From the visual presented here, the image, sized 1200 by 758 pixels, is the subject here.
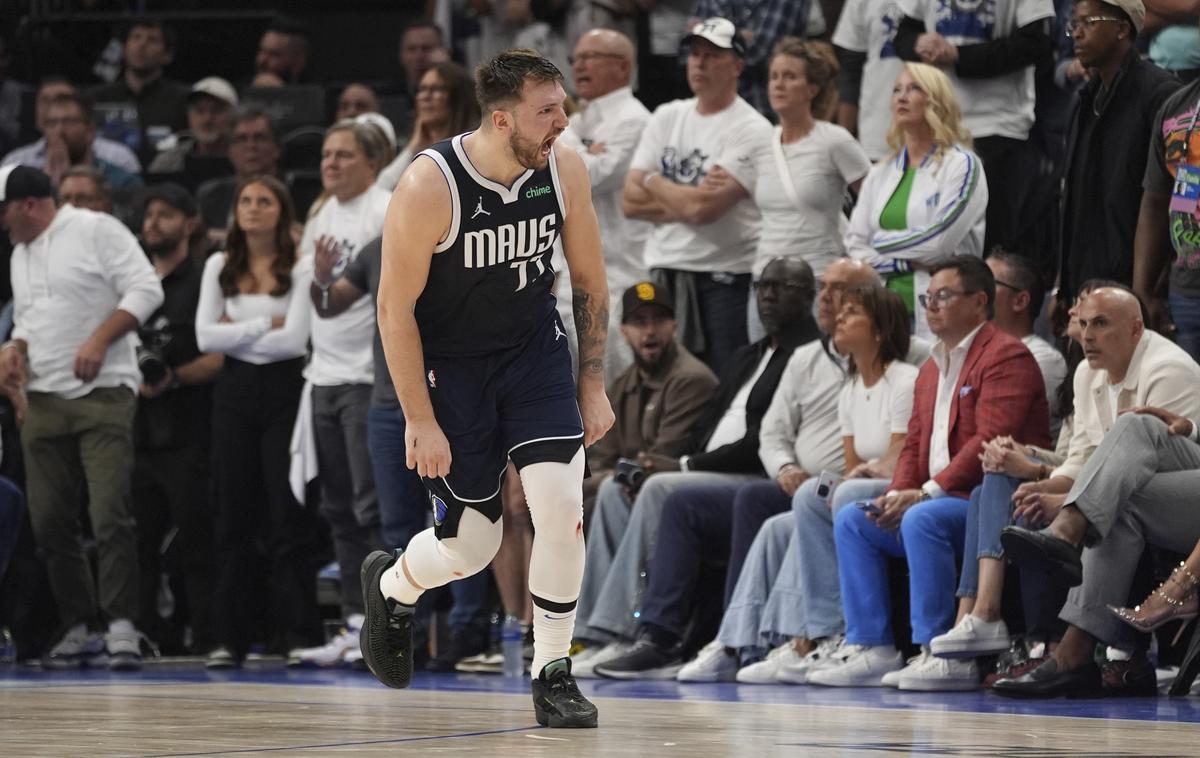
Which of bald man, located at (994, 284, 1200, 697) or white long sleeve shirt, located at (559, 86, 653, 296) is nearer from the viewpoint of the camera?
bald man, located at (994, 284, 1200, 697)

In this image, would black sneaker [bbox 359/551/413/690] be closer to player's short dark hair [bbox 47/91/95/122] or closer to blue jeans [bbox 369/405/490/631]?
blue jeans [bbox 369/405/490/631]

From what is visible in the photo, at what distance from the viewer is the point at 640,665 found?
6.82 metres

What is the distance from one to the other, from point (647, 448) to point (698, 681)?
115cm

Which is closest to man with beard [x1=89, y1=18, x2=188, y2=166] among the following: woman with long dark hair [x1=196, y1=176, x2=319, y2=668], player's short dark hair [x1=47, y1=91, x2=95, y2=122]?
player's short dark hair [x1=47, y1=91, x2=95, y2=122]

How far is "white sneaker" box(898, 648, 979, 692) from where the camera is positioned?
5945mm

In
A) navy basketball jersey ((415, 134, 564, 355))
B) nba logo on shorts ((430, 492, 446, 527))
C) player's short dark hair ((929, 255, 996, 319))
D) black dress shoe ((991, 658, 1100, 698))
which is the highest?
navy basketball jersey ((415, 134, 564, 355))

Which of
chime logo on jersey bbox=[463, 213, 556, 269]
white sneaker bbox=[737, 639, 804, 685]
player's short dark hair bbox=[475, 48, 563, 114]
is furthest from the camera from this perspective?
white sneaker bbox=[737, 639, 804, 685]

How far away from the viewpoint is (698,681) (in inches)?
263

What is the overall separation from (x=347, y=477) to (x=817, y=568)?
2.28 metres

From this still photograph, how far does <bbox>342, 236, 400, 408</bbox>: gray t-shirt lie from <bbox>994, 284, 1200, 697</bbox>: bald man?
267 centimetres

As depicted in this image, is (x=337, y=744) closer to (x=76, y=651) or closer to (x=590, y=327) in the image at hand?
(x=590, y=327)

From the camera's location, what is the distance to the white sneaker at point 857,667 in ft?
20.4

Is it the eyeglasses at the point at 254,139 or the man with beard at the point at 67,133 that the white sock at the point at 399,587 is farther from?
the man with beard at the point at 67,133

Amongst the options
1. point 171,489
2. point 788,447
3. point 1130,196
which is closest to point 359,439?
point 171,489
